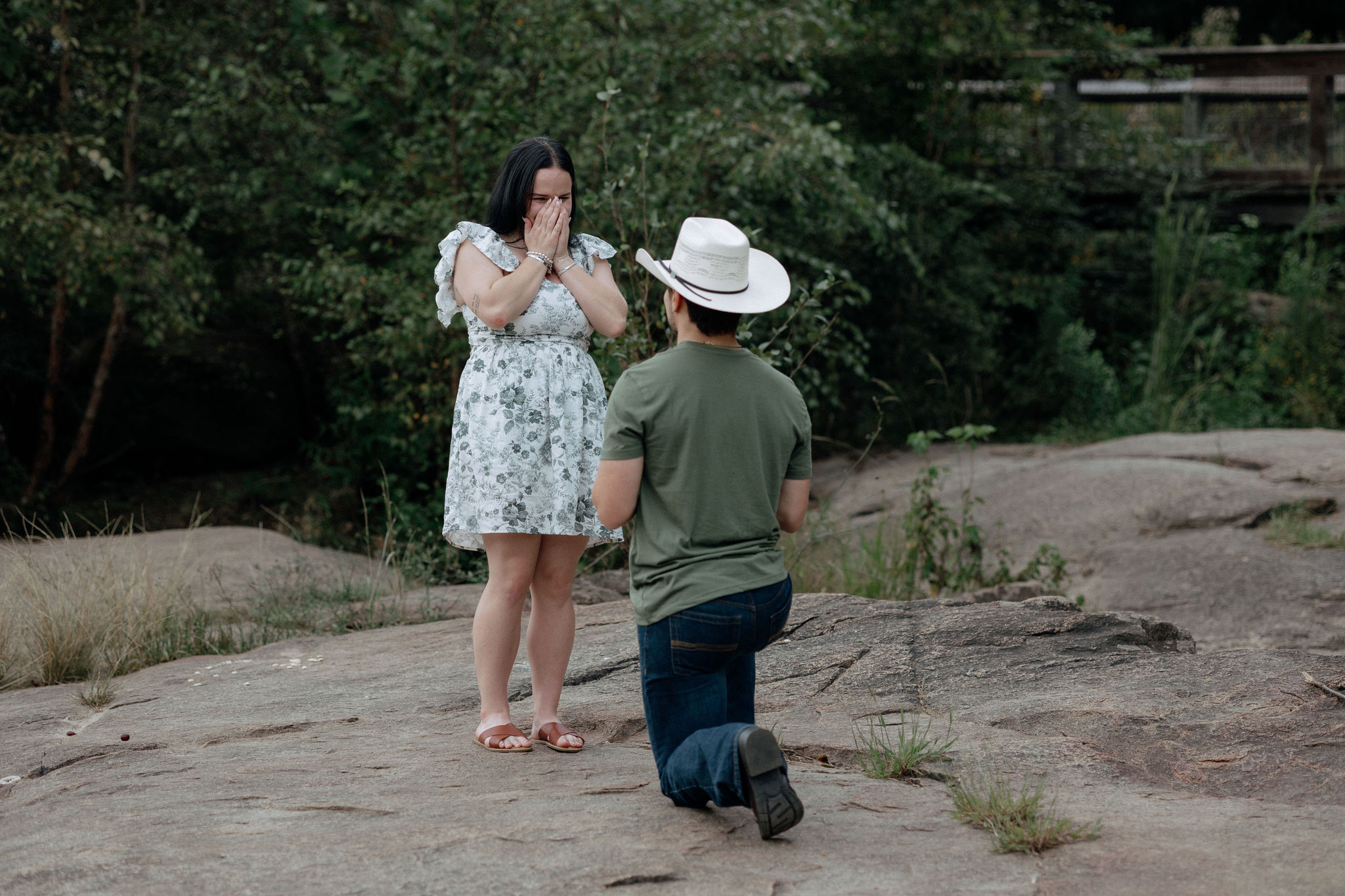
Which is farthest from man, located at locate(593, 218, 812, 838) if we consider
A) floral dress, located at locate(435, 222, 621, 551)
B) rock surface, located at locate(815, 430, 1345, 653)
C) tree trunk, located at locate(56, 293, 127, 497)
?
tree trunk, located at locate(56, 293, 127, 497)

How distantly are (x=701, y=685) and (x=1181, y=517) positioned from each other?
5.58 m

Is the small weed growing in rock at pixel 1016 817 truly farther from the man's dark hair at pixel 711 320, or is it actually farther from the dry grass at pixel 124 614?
the dry grass at pixel 124 614

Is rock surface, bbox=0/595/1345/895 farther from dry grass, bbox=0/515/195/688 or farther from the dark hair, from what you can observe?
the dark hair

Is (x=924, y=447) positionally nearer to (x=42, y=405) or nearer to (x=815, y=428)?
(x=815, y=428)

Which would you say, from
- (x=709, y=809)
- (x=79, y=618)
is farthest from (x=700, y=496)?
(x=79, y=618)

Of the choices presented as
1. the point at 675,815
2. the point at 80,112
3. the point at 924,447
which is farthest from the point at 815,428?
the point at 675,815

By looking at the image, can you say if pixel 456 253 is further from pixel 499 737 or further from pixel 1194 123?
pixel 1194 123

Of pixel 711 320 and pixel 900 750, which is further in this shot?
pixel 900 750

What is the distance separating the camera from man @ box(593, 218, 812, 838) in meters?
2.71

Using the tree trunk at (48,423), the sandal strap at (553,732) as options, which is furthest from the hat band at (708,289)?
the tree trunk at (48,423)

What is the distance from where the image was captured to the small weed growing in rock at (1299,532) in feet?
22.3

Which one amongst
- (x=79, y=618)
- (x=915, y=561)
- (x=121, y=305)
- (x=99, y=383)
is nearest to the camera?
(x=79, y=618)

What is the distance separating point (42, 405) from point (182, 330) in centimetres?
214

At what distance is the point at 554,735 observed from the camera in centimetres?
355
